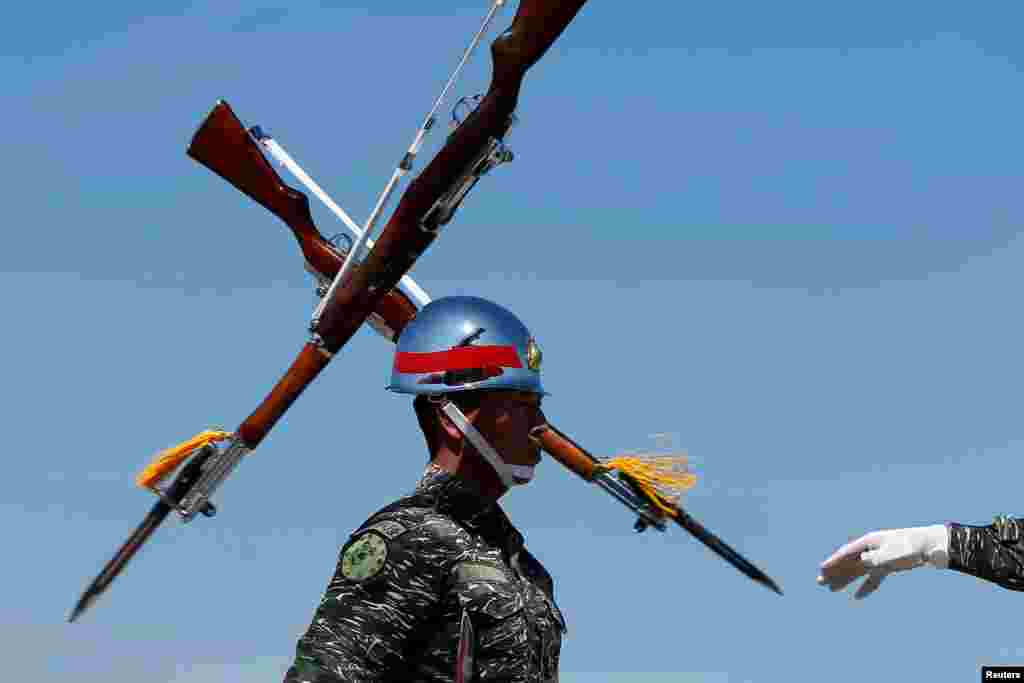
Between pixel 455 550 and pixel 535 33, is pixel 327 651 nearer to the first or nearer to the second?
pixel 455 550

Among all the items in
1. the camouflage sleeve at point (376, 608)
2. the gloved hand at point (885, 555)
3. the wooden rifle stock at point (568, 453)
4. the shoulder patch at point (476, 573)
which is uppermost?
the wooden rifle stock at point (568, 453)

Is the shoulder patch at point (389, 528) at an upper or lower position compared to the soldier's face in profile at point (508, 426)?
lower

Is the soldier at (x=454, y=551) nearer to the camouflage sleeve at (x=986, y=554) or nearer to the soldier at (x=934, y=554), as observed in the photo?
the soldier at (x=934, y=554)

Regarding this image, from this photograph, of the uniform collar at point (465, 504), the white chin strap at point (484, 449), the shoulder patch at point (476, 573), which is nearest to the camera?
the shoulder patch at point (476, 573)

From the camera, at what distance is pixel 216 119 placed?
52.2 ft

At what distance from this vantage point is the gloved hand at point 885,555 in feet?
34.7

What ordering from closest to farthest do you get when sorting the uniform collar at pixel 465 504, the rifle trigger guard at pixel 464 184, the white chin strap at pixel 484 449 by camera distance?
1. the uniform collar at pixel 465 504
2. the white chin strap at pixel 484 449
3. the rifle trigger guard at pixel 464 184

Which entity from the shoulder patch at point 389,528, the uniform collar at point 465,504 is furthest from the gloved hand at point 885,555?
the shoulder patch at point 389,528

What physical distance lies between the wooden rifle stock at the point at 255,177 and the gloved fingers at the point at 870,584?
6.49 meters

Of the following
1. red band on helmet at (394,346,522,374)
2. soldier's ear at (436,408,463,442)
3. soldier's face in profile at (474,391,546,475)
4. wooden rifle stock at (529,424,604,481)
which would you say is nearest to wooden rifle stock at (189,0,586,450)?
wooden rifle stock at (529,424,604,481)

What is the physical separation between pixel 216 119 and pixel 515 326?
6217 mm

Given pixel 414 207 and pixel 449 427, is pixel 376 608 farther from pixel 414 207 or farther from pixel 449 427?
pixel 414 207

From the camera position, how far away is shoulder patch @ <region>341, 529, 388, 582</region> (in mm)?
9602

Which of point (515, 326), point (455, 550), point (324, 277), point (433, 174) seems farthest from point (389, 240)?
point (455, 550)
